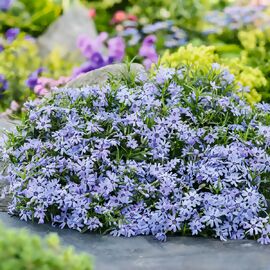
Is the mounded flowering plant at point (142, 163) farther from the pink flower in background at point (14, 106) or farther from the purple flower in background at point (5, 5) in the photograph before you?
the purple flower in background at point (5, 5)

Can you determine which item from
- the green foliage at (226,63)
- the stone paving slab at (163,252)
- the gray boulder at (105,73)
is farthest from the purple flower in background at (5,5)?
the stone paving slab at (163,252)

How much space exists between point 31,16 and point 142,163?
5.09 meters

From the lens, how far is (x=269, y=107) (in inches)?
154

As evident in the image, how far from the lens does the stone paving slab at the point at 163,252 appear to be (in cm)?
299

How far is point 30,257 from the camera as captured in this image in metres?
2.00

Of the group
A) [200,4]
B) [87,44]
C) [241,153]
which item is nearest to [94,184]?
[241,153]

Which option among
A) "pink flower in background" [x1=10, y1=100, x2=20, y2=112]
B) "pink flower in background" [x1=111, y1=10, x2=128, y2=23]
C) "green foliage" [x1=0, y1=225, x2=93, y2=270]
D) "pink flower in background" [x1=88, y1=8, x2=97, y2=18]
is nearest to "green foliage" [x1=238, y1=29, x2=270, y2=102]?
"pink flower in background" [x1=10, y1=100, x2=20, y2=112]

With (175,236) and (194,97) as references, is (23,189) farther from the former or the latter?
(194,97)

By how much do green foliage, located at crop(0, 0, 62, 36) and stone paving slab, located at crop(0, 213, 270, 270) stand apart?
182 inches

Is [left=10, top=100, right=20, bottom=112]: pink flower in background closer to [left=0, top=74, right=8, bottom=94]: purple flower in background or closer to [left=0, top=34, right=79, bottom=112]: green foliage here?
[left=0, top=34, right=79, bottom=112]: green foliage

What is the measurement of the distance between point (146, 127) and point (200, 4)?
5403 millimetres

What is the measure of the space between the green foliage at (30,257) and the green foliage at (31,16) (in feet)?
19.0

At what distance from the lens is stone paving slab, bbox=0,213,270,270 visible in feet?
9.81

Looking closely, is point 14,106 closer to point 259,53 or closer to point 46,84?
point 46,84
